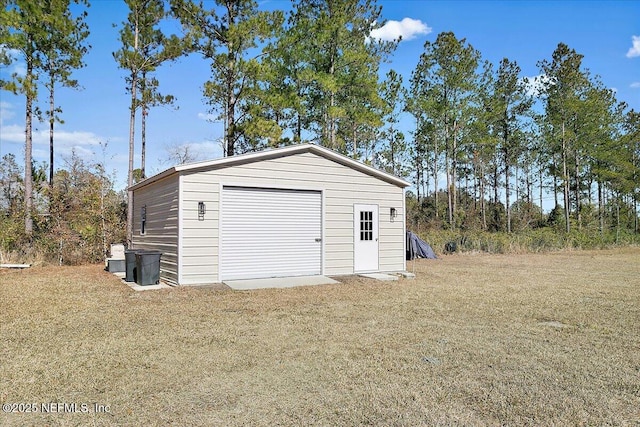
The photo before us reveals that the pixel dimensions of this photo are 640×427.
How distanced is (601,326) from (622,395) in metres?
2.50

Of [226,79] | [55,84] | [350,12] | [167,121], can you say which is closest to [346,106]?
[350,12]

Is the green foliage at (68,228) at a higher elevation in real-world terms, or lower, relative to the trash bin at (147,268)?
higher

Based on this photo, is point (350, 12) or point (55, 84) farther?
point (350, 12)

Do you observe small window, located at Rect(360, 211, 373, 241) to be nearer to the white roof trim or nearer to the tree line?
the white roof trim

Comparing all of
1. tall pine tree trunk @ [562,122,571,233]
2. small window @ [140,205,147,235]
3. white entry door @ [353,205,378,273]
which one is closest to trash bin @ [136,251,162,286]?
small window @ [140,205,147,235]

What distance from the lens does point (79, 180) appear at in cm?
1606

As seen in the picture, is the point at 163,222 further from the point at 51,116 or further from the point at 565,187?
the point at 565,187

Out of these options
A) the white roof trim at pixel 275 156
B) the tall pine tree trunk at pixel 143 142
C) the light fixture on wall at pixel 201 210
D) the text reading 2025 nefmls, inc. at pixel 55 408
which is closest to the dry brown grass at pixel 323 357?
the text reading 2025 nefmls, inc. at pixel 55 408

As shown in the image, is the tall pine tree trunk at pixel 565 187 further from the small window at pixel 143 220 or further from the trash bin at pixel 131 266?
the trash bin at pixel 131 266

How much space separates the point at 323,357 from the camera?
3.96m

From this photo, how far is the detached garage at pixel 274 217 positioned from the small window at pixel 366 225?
3 cm

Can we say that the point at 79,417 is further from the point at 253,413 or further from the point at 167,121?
the point at 167,121

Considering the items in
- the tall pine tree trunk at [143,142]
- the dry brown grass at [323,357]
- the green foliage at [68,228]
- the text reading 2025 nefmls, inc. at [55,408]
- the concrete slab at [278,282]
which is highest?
the tall pine tree trunk at [143,142]

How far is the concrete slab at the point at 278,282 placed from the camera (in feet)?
27.1
